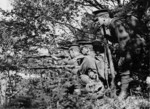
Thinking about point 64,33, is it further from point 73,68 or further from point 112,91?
point 112,91

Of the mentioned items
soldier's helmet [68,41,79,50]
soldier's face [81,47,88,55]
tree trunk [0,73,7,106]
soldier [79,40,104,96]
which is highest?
soldier's helmet [68,41,79,50]

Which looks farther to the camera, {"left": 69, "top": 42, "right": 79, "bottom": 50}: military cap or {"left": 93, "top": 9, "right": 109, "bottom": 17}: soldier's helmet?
{"left": 69, "top": 42, "right": 79, "bottom": 50}: military cap

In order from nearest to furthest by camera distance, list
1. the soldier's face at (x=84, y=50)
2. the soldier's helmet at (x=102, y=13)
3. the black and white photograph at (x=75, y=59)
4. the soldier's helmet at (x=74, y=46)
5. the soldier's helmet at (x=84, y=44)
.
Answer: the black and white photograph at (x=75, y=59)
the soldier's helmet at (x=102, y=13)
the soldier's face at (x=84, y=50)
the soldier's helmet at (x=84, y=44)
the soldier's helmet at (x=74, y=46)

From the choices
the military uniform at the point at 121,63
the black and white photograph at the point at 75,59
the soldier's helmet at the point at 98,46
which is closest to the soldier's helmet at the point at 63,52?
the black and white photograph at the point at 75,59

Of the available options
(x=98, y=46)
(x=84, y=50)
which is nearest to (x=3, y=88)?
(x=84, y=50)

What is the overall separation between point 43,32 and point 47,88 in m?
6.70

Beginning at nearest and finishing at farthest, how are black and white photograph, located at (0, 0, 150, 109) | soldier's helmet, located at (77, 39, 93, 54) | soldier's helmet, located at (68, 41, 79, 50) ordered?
black and white photograph, located at (0, 0, 150, 109), soldier's helmet, located at (77, 39, 93, 54), soldier's helmet, located at (68, 41, 79, 50)

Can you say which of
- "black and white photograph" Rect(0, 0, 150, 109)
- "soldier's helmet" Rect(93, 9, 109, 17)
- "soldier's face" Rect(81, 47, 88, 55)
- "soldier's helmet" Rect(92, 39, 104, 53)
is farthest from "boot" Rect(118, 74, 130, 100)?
"soldier's helmet" Rect(93, 9, 109, 17)

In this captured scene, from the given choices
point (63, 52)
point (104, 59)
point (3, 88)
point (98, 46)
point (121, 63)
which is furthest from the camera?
point (3, 88)

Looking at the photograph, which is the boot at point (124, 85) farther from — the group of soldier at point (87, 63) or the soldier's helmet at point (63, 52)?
the soldier's helmet at point (63, 52)

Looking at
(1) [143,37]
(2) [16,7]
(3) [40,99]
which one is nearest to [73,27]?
(2) [16,7]

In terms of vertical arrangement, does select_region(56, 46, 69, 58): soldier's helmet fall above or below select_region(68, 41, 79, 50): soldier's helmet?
below

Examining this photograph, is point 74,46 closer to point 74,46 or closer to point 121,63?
point 74,46

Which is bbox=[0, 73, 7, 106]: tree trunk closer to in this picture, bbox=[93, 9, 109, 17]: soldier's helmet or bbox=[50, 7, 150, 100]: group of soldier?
bbox=[50, 7, 150, 100]: group of soldier
